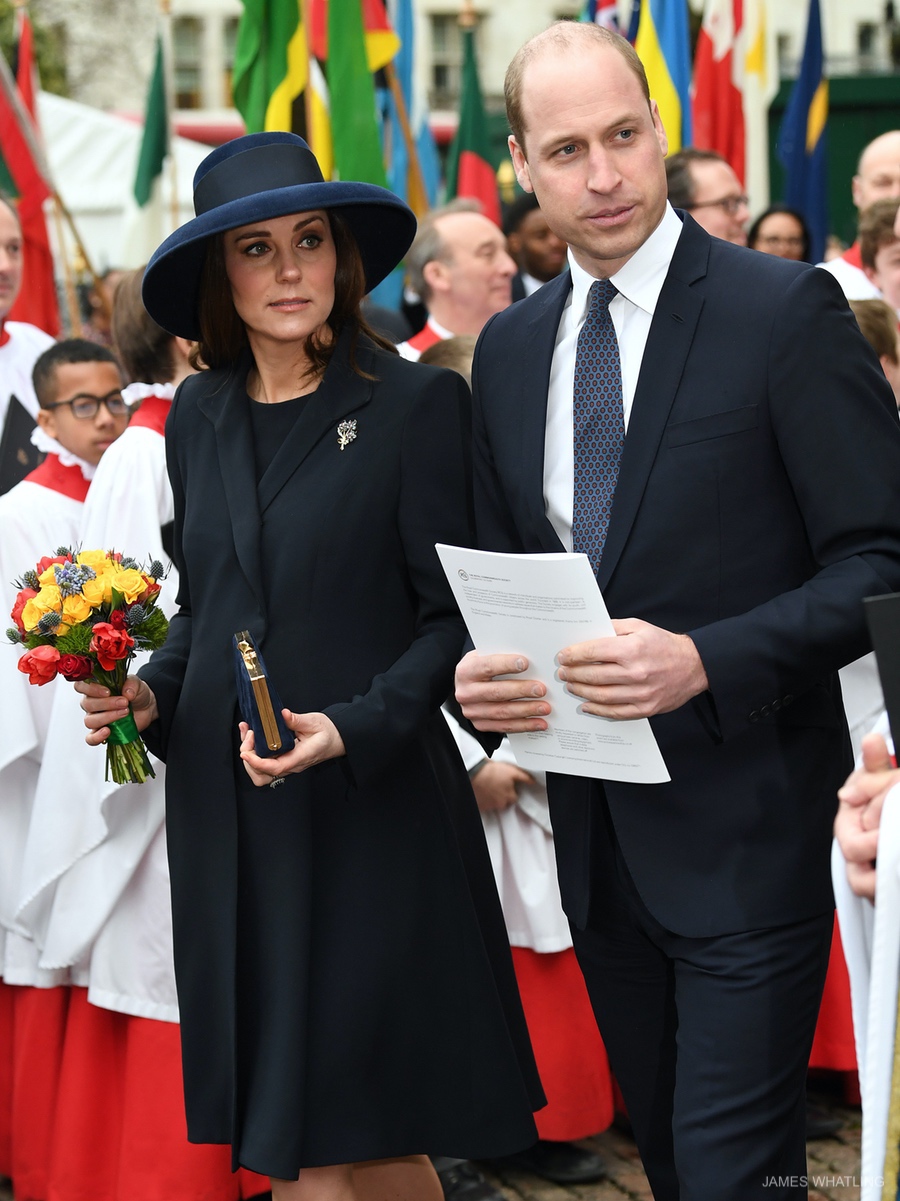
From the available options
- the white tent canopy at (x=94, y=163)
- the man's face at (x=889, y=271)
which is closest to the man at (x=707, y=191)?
the man's face at (x=889, y=271)

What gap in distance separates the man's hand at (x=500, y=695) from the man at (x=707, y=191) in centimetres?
394

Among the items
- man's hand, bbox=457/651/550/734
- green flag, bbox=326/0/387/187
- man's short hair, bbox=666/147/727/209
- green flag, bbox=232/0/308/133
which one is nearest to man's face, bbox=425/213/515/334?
man's short hair, bbox=666/147/727/209

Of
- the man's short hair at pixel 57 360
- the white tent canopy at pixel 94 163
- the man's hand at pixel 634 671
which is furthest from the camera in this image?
the white tent canopy at pixel 94 163

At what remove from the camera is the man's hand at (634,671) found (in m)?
2.57

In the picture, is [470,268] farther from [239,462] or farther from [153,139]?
[153,139]

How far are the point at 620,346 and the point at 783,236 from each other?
212 inches

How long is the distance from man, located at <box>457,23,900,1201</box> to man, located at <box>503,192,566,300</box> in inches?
195

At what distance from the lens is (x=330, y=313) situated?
3.42 m

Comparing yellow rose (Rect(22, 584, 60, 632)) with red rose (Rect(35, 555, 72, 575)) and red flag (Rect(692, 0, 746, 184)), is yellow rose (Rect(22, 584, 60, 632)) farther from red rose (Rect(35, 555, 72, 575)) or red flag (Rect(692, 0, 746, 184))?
red flag (Rect(692, 0, 746, 184))

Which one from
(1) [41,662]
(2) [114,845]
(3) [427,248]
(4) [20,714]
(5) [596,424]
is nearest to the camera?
(5) [596,424]

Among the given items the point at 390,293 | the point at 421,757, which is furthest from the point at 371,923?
the point at 390,293

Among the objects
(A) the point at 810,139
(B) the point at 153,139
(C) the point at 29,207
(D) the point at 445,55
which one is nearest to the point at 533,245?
(C) the point at 29,207

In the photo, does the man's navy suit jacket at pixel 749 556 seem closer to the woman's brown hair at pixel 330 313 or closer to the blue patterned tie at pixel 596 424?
the blue patterned tie at pixel 596 424

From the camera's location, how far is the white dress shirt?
293cm
